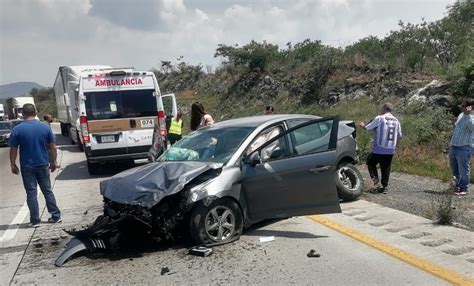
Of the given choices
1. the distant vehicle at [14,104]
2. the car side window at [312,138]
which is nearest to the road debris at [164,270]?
the car side window at [312,138]

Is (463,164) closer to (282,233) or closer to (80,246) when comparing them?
(282,233)

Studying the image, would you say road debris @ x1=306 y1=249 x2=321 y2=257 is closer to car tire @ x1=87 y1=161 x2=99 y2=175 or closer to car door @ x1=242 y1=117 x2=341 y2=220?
car door @ x1=242 y1=117 x2=341 y2=220

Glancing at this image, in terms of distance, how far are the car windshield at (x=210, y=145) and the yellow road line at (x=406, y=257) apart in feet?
5.49

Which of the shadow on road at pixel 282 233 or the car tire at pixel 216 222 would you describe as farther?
the shadow on road at pixel 282 233

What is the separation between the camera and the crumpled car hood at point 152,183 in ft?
17.4

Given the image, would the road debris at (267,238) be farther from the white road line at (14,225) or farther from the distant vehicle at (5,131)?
the distant vehicle at (5,131)

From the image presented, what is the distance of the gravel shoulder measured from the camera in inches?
263

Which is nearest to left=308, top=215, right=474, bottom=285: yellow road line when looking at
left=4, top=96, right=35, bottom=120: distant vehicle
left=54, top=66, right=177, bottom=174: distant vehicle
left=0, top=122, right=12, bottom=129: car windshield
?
left=54, top=66, right=177, bottom=174: distant vehicle

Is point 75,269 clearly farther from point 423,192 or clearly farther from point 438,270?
point 423,192

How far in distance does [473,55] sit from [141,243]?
14.0 metres

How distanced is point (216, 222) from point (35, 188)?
127 inches

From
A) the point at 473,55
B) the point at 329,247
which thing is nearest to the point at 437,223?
the point at 329,247

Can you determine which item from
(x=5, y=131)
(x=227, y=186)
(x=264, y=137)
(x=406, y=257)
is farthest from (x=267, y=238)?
(x=5, y=131)

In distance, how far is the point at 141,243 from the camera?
5.52m
